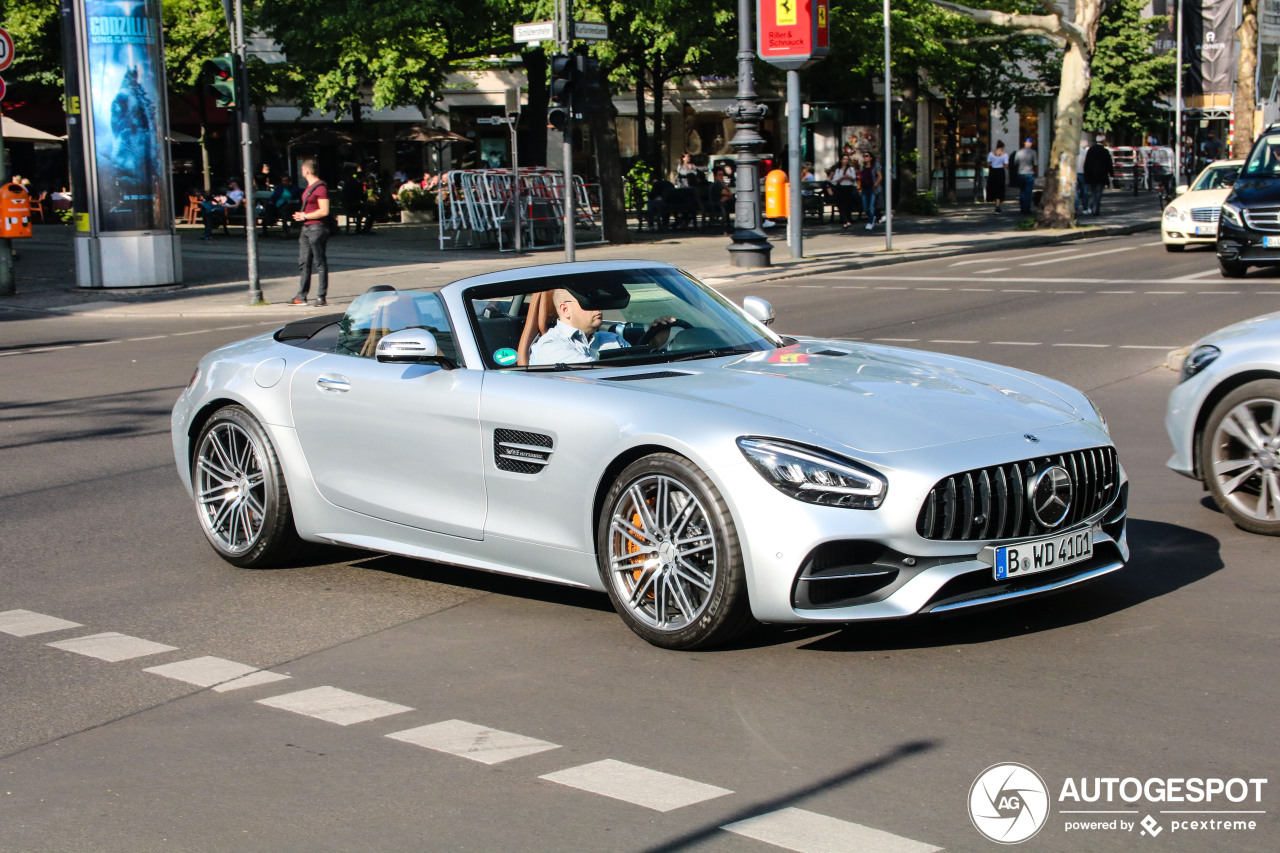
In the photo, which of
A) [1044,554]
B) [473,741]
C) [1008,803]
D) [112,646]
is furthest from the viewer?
[112,646]

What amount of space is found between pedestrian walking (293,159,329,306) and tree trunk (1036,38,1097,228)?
19.2 metres

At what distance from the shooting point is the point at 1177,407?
7.45m

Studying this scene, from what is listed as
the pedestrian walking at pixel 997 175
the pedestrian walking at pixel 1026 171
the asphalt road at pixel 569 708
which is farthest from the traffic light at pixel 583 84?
the pedestrian walking at pixel 997 175

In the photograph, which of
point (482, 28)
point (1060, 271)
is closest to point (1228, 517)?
point (1060, 271)

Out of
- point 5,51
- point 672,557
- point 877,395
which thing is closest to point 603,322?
point 877,395

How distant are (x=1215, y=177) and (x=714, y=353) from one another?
23798mm

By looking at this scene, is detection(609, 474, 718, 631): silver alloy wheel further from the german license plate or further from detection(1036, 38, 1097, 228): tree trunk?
detection(1036, 38, 1097, 228): tree trunk

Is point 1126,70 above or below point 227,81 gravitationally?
above

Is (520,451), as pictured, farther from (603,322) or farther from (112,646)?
(112,646)

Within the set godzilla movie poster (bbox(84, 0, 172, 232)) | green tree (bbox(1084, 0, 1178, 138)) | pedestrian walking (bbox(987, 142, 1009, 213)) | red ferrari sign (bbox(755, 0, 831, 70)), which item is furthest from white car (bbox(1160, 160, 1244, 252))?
green tree (bbox(1084, 0, 1178, 138))

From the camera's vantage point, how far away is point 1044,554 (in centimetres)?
532

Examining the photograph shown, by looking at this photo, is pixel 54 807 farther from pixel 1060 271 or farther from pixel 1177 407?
pixel 1060 271

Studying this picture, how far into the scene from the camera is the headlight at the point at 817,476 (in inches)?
200

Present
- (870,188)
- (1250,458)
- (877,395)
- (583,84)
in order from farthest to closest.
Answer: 1. (870,188)
2. (583,84)
3. (1250,458)
4. (877,395)
